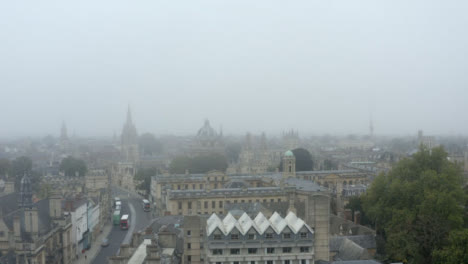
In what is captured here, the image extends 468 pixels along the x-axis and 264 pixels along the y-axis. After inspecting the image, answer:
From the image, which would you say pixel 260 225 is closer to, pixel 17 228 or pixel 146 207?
pixel 17 228

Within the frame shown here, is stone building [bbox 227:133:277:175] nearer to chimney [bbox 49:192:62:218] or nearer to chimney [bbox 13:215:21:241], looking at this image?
chimney [bbox 49:192:62:218]

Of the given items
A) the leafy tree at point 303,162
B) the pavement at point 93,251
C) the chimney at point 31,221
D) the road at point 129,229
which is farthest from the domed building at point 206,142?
the chimney at point 31,221

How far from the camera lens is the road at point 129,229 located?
54.9 metres

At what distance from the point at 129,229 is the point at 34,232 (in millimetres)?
26564

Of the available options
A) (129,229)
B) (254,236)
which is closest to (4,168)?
(129,229)

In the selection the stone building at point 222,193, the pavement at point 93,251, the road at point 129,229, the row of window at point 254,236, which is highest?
the row of window at point 254,236

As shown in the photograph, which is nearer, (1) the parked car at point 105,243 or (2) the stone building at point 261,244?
(2) the stone building at point 261,244

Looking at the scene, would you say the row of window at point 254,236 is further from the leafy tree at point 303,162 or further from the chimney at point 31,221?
the leafy tree at point 303,162

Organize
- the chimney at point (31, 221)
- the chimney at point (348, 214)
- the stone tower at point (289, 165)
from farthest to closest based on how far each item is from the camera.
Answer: the stone tower at point (289, 165), the chimney at point (348, 214), the chimney at point (31, 221)

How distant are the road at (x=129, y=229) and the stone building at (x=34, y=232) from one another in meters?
5.83

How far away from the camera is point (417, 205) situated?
45.7m

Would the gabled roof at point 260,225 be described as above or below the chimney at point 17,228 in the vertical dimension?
above

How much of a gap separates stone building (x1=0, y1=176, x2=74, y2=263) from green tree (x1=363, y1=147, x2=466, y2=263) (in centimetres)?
3120

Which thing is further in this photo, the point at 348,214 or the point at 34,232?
the point at 348,214
